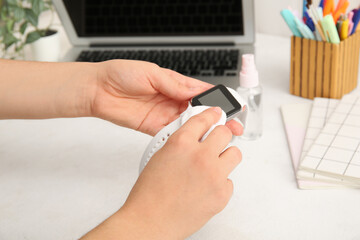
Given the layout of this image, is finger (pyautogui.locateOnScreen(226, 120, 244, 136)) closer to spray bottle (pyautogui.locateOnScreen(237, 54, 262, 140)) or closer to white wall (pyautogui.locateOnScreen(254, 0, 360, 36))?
spray bottle (pyautogui.locateOnScreen(237, 54, 262, 140))

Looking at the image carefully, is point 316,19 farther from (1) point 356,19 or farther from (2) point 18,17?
(2) point 18,17

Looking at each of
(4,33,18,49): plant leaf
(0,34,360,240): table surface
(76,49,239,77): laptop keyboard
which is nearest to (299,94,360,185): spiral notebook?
(0,34,360,240): table surface

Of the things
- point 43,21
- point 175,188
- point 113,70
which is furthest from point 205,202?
point 43,21

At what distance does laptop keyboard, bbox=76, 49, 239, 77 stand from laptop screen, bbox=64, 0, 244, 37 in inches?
2.0

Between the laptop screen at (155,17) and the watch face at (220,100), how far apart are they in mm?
400

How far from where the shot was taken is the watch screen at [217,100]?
2.18ft

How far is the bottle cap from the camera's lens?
29.9 inches

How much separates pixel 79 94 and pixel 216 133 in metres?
0.29

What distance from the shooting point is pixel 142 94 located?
0.77 m

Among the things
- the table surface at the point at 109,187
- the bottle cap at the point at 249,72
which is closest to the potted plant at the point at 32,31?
the table surface at the point at 109,187

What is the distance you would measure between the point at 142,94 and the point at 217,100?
15cm

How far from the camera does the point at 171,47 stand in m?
1.11

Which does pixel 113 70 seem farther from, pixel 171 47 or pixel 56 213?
pixel 171 47

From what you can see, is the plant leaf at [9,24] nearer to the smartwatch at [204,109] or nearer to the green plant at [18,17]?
the green plant at [18,17]
